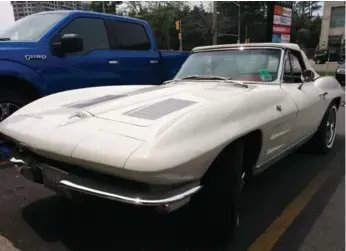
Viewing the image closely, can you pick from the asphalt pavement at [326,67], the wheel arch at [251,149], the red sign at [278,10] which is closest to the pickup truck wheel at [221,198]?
the wheel arch at [251,149]

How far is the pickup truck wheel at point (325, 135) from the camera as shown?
16.1 ft

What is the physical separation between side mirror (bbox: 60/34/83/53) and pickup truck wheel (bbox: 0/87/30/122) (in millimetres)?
821

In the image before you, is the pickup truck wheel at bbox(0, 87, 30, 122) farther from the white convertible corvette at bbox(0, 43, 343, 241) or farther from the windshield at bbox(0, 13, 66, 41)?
the white convertible corvette at bbox(0, 43, 343, 241)

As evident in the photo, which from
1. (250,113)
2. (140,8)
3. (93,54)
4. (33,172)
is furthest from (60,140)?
(140,8)

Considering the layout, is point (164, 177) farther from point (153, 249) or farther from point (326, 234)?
point (326, 234)

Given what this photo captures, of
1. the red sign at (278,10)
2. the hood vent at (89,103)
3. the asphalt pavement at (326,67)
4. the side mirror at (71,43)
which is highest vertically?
the red sign at (278,10)

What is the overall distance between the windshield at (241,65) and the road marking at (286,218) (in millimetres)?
Result: 1187

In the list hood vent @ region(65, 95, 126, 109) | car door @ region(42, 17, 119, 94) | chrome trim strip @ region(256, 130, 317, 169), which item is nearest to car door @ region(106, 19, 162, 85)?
car door @ region(42, 17, 119, 94)

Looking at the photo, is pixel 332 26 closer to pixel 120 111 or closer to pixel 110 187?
pixel 120 111

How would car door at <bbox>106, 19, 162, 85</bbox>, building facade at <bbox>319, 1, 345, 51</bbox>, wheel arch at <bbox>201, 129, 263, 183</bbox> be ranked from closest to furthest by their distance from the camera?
1. wheel arch at <bbox>201, 129, 263, 183</bbox>
2. car door at <bbox>106, 19, 162, 85</bbox>
3. building facade at <bbox>319, 1, 345, 51</bbox>

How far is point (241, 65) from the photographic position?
3.94 meters

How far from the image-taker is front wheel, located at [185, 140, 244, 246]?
8.23 ft

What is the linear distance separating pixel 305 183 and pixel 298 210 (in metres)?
0.76

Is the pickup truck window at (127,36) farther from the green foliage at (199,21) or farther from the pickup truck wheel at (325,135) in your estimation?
the green foliage at (199,21)
